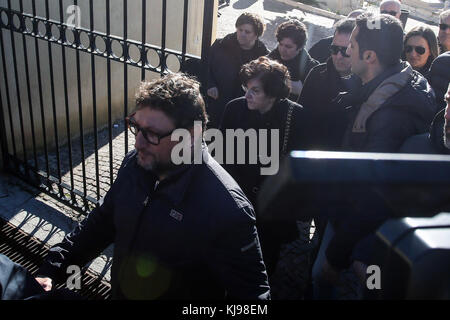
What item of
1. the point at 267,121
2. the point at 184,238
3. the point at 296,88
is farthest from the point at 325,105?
the point at 184,238

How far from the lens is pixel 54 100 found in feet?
13.0

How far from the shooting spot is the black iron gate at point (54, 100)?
3.72 metres

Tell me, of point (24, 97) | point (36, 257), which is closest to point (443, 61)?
point (36, 257)

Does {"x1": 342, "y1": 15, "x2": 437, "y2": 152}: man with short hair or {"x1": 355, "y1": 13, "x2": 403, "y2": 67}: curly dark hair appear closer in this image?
{"x1": 342, "y1": 15, "x2": 437, "y2": 152}: man with short hair

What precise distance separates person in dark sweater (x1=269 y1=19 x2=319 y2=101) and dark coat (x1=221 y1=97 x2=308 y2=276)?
1.09 metres

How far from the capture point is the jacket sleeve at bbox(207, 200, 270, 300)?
190 centimetres

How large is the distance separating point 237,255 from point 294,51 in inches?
108

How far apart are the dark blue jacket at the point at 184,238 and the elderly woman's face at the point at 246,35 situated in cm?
247

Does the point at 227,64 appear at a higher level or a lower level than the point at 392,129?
lower

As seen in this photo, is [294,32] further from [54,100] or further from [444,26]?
[54,100]

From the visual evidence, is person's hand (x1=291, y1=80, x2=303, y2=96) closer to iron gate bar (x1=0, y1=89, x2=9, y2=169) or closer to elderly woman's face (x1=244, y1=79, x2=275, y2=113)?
elderly woman's face (x1=244, y1=79, x2=275, y2=113)

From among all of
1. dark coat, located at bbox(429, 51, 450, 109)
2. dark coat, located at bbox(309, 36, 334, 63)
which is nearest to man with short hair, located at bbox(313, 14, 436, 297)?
dark coat, located at bbox(429, 51, 450, 109)
